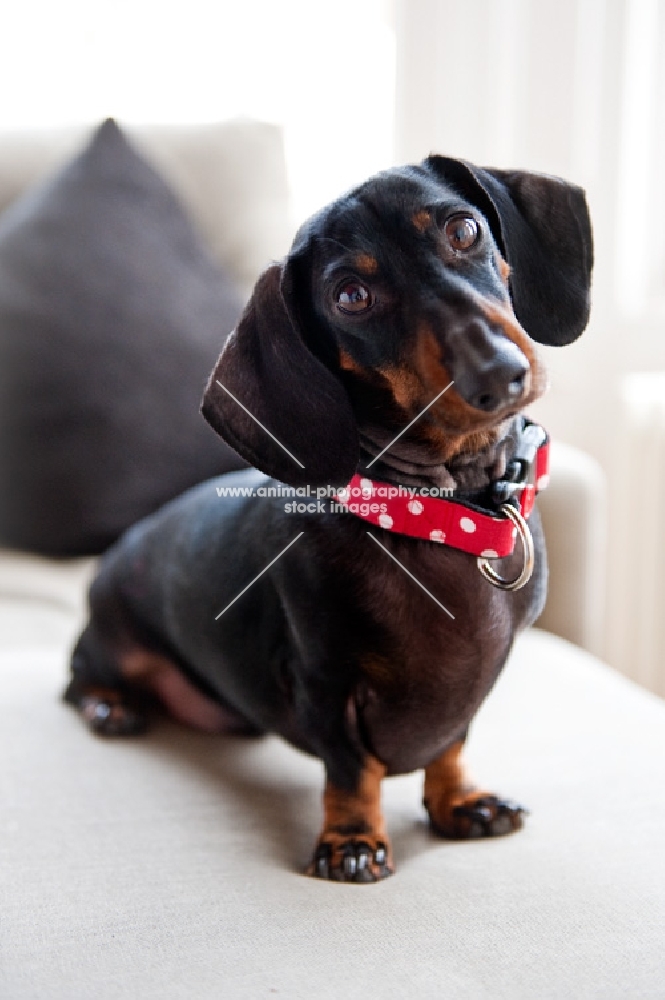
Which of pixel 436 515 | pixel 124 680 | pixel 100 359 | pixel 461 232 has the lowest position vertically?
pixel 124 680

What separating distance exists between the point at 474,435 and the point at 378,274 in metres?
0.16

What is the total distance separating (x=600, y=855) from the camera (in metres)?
0.96

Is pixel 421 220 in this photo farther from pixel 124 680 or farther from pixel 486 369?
pixel 124 680

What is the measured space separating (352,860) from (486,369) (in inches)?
18.2

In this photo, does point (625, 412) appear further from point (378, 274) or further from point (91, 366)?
point (378, 274)

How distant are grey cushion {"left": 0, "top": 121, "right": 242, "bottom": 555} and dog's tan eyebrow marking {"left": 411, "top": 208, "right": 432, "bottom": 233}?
2.97 ft

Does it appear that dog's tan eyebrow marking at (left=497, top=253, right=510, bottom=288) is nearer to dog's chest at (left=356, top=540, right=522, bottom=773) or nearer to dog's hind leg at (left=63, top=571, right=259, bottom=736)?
dog's chest at (left=356, top=540, right=522, bottom=773)

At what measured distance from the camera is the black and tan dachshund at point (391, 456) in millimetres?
794

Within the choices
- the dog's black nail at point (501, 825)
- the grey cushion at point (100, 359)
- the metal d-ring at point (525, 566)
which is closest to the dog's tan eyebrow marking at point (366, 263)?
the metal d-ring at point (525, 566)

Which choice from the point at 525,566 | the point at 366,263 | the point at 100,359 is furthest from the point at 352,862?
the point at 100,359

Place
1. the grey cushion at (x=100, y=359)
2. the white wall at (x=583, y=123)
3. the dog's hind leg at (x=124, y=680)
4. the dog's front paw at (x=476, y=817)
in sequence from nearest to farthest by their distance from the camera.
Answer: the dog's front paw at (x=476, y=817) < the dog's hind leg at (x=124, y=680) < the grey cushion at (x=100, y=359) < the white wall at (x=583, y=123)

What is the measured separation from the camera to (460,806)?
3.39ft

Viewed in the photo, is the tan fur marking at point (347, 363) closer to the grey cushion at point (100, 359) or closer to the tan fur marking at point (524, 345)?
the tan fur marking at point (524, 345)

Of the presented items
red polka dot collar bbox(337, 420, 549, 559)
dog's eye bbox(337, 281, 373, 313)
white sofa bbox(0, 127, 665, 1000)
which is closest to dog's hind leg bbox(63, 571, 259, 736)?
white sofa bbox(0, 127, 665, 1000)
